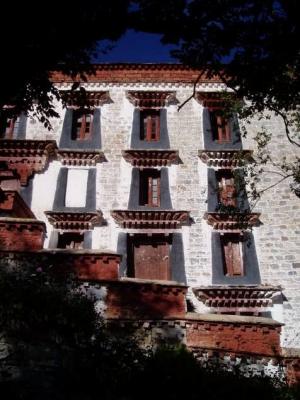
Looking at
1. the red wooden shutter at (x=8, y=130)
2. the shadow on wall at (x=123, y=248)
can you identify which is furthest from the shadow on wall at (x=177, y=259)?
the red wooden shutter at (x=8, y=130)

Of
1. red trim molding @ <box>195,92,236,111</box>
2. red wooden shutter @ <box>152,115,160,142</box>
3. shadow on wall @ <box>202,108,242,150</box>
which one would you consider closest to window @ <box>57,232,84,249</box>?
red wooden shutter @ <box>152,115,160,142</box>

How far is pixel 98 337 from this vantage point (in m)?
8.32

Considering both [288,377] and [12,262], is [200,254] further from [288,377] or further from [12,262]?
[12,262]

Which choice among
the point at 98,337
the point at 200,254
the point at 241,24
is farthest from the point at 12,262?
the point at 200,254

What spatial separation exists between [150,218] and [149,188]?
1981 mm

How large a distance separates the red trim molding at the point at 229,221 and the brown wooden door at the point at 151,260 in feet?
6.40

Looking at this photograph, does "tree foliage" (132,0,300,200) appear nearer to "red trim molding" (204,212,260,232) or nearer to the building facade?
the building facade

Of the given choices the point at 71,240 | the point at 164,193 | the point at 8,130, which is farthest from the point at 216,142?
the point at 8,130

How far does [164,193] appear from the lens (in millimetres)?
17359

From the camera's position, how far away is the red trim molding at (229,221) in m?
16.3

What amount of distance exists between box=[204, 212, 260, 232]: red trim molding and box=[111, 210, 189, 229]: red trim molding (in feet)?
3.21

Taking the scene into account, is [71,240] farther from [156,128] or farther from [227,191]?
[227,191]

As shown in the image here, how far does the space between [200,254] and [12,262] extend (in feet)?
27.4

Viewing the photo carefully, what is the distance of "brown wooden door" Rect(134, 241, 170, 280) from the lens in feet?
52.4
